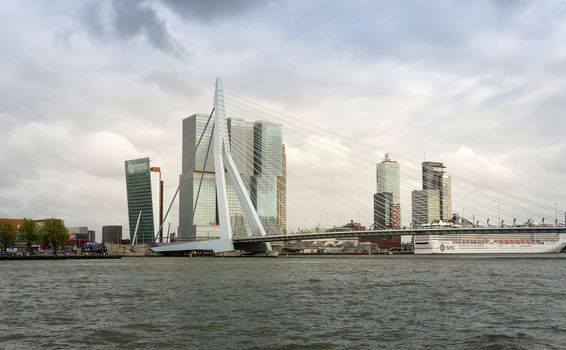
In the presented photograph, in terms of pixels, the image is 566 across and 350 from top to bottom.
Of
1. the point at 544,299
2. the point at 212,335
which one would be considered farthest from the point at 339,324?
the point at 544,299

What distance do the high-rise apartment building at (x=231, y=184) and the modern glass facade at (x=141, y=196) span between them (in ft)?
67.3

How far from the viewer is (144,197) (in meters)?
184

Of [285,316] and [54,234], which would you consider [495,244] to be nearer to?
[54,234]

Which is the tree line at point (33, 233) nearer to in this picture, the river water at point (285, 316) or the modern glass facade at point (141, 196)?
the river water at point (285, 316)

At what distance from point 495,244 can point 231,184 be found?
201 ft

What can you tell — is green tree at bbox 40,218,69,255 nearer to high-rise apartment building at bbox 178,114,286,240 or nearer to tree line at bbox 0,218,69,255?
tree line at bbox 0,218,69,255

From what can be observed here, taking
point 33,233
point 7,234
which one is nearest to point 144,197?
point 33,233

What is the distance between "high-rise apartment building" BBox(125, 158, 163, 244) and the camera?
18175cm

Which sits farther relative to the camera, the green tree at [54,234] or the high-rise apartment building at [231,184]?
the high-rise apartment building at [231,184]

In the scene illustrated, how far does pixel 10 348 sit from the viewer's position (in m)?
14.4

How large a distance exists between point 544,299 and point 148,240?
565 ft

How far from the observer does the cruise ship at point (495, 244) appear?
118 metres

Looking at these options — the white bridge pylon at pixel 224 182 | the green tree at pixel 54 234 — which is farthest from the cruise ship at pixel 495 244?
the green tree at pixel 54 234

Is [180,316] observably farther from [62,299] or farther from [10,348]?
[62,299]
